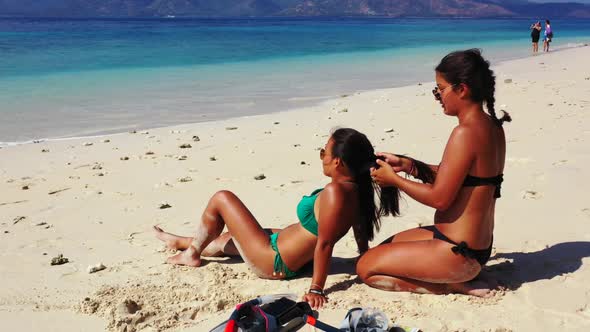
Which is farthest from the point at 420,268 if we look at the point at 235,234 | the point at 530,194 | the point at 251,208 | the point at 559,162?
the point at 559,162

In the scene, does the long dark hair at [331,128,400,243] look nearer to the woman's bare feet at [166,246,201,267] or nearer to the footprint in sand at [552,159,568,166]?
the woman's bare feet at [166,246,201,267]

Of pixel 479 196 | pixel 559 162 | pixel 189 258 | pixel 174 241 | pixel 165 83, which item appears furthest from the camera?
pixel 165 83

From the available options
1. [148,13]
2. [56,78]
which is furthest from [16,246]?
[148,13]

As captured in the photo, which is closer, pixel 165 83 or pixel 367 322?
pixel 367 322

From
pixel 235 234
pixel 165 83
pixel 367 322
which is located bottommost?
pixel 165 83

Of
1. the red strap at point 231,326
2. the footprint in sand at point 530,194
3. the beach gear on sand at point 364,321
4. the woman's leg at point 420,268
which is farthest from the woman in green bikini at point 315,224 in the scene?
the footprint in sand at point 530,194

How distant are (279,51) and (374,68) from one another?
35.2 feet

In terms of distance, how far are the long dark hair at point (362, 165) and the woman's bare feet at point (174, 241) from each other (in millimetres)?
1520

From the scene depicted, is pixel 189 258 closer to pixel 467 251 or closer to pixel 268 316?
pixel 268 316

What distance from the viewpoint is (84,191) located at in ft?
22.3

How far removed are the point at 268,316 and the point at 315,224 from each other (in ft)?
2.82

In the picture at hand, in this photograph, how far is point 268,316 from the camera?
331 cm

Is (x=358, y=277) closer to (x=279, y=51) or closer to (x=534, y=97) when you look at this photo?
(x=534, y=97)

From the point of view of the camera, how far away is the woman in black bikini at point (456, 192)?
137 inches
